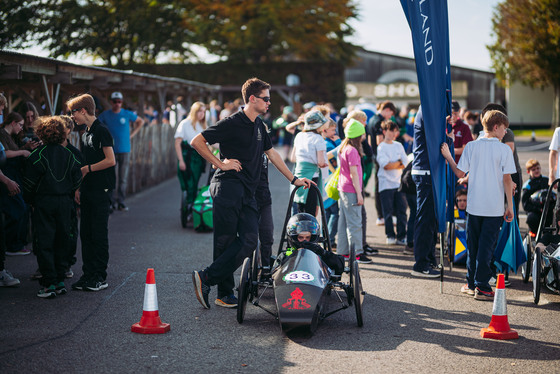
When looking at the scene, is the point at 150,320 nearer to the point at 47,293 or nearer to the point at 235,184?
the point at 235,184

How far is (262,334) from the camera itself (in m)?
5.93

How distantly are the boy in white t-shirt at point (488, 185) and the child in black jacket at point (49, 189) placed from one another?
13.2 feet

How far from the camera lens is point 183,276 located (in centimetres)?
811

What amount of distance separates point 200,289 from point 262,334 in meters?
0.85

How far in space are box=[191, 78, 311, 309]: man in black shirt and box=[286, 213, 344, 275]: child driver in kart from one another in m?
0.39

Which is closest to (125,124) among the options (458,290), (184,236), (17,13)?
(184,236)

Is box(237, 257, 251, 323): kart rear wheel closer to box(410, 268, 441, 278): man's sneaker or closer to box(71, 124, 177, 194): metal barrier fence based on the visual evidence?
box(410, 268, 441, 278): man's sneaker

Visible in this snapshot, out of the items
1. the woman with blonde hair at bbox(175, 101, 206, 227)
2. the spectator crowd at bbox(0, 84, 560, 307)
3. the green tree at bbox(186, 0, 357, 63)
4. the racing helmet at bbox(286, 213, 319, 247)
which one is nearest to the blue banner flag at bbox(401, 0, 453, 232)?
the spectator crowd at bbox(0, 84, 560, 307)

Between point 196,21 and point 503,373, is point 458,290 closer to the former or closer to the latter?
point 503,373

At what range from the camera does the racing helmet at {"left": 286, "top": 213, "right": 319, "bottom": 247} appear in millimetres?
6527

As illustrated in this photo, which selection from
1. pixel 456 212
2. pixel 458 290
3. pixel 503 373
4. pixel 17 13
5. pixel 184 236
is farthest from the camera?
pixel 17 13

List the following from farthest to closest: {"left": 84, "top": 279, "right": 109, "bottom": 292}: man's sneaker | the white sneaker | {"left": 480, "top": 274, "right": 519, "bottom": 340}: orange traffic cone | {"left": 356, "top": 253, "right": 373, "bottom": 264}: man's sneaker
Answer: the white sneaker
{"left": 356, "top": 253, "right": 373, "bottom": 264}: man's sneaker
{"left": 84, "top": 279, "right": 109, "bottom": 292}: man's sneaker
{"left": 480, "top": 274, "right": 519, "bottom": 340}: orange traffic cone

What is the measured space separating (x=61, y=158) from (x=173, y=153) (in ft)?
46.1

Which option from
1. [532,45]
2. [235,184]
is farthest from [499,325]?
[532,45]
